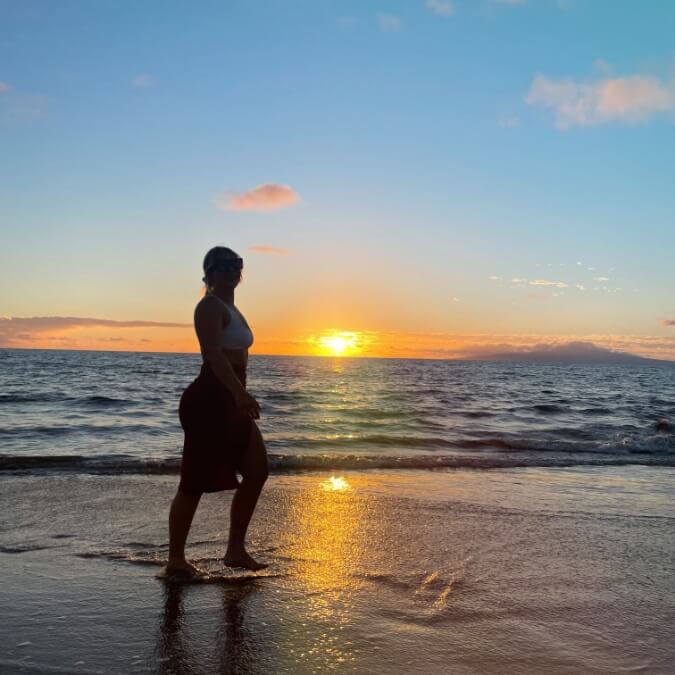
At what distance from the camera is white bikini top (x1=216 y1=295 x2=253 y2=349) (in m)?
3.62

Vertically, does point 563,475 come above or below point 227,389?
below

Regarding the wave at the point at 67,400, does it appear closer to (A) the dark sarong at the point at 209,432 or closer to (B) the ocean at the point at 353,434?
(B) the ocean at the point at 353,434

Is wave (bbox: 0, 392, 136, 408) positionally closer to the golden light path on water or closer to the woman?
the golden light path on water

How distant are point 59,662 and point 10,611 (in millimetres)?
686

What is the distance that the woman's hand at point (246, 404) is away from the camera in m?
3.47

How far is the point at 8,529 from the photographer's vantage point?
15.2 ft

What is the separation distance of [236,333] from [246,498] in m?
0.99

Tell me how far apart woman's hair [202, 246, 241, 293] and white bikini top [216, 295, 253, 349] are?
0.19 meters

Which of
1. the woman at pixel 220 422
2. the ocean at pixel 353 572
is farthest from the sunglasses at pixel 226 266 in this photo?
the ocean at pixel 353 572

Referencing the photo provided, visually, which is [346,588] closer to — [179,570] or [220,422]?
[179,570]

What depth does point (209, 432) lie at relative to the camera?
354 cm

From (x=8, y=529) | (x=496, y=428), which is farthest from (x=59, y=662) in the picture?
(x=496, y=428)

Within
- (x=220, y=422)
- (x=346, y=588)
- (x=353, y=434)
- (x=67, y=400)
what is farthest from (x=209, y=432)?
(x=67, y=400)

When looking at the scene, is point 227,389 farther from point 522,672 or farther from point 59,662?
point 522,672
